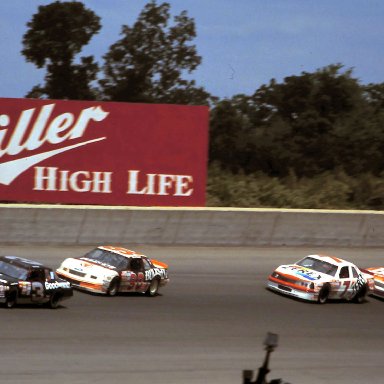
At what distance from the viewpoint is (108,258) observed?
19359mm

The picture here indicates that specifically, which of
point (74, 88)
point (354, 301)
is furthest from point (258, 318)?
point (74, 88)

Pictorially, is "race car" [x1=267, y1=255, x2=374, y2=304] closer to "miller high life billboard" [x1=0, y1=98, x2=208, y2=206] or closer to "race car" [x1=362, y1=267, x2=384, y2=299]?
"race car" [x1=362, y1=267, x2=384, y2=299]

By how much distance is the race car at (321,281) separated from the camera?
798 inches

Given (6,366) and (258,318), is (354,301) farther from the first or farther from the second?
(6,366)

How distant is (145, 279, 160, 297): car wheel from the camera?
19203 millimetres

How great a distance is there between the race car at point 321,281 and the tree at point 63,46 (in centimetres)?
2551

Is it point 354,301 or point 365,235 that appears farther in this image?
point 365,235

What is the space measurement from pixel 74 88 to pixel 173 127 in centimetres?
2031

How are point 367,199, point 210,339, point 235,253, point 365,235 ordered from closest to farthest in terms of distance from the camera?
point 210,339, point 235,253, point 365,235, point 367,199

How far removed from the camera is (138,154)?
25359mm

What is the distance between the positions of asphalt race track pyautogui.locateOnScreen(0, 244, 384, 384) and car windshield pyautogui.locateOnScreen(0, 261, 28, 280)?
58cm

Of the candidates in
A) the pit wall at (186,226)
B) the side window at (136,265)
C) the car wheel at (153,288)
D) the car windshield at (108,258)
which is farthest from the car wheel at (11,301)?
the pit wall at (186,226)

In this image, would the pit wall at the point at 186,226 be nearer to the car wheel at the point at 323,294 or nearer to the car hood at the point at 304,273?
the car hood at the point at 304,273

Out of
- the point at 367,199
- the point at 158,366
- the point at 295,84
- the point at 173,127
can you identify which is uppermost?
the point at 295,84
